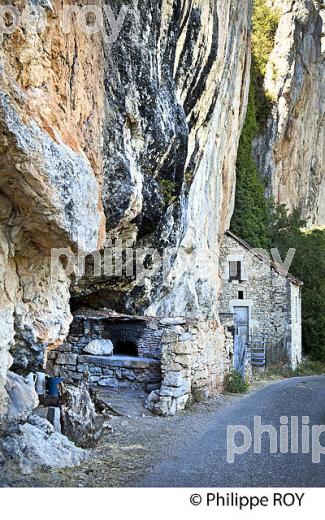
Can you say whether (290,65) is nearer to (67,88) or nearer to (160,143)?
(160,143)

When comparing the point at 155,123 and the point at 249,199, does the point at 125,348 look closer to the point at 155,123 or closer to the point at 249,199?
the point at 155,123

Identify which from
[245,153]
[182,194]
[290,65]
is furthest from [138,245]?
[290,65]

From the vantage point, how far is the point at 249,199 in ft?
76.0

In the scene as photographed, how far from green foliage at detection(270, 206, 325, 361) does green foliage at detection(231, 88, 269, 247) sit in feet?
3.66

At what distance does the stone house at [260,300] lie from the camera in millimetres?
19812

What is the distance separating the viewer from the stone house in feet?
65.0

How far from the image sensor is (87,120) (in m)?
7.55

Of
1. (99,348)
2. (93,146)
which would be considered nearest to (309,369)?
(99,348)

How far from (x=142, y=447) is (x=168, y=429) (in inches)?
41.2

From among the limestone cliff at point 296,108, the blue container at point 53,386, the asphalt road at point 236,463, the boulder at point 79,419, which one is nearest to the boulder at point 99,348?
the blue container at point 53,386

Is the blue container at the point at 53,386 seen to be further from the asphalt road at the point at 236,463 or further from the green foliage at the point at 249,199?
the green foliage at the point at 249,199

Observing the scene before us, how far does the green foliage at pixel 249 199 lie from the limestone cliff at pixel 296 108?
211 centimetres

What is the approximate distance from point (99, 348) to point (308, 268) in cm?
1428

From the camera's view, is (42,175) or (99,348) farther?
(99,348)
